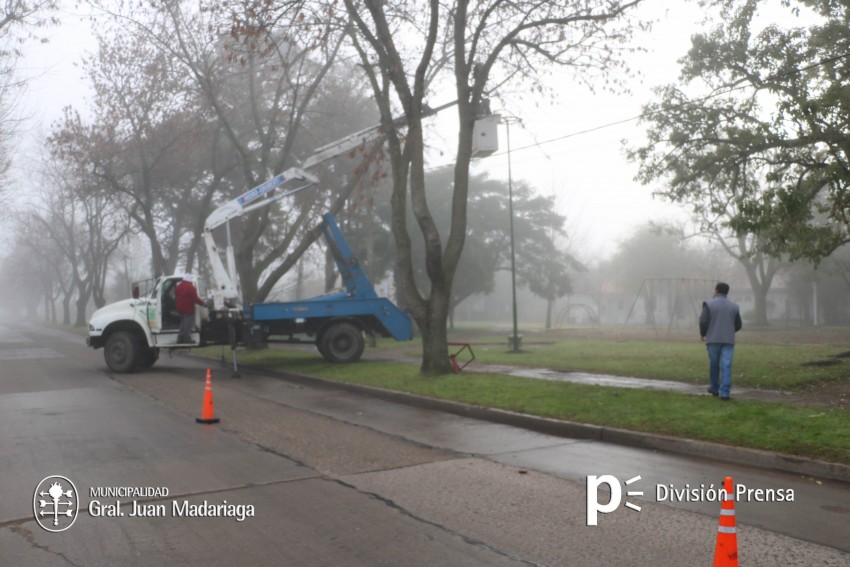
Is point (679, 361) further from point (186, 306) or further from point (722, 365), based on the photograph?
point (186, 306)

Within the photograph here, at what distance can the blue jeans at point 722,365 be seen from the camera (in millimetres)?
11695

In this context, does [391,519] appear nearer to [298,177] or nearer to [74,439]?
[74,439]

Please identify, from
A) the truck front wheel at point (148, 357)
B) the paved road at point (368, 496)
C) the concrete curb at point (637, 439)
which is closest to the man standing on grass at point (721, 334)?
the concrete curb at point (637, 439)

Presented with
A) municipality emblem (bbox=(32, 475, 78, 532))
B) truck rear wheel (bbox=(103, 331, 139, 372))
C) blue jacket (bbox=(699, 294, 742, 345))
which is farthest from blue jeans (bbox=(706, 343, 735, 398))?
truck rear wheel (bbox=(103, 331, 139, 372))

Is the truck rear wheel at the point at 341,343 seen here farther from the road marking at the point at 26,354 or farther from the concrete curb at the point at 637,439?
the road marking at the point at 26,354

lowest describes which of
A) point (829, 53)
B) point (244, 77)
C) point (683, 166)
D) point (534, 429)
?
point (534, 429)

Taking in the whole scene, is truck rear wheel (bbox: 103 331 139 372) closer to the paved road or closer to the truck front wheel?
the truck front wheel

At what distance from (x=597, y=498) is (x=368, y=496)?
2065 mm

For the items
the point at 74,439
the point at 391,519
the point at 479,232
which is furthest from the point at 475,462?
the point at 479,232

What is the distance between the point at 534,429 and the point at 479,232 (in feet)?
102

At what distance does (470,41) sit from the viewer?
58.7ft

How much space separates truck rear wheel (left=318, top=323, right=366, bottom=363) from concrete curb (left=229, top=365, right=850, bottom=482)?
582 centimetres

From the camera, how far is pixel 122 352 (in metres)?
20.3

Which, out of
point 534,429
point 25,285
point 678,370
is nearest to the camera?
point 534,429
